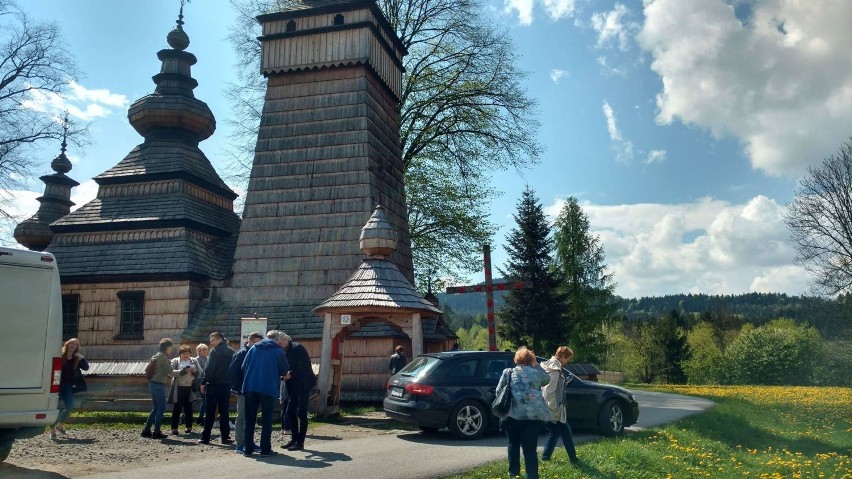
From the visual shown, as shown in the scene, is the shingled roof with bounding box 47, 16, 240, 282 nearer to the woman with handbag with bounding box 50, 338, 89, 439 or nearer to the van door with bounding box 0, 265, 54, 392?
the woman with handbag with bounding box 50, 338, 89, 439

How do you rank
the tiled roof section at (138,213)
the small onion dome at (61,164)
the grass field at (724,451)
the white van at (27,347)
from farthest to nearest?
the small onion dome at (61,164)
the tiled roof section at (138,213)
the grass field at (724,451)
the white van at (27,347)

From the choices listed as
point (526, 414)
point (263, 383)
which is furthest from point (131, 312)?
point (526, 414)

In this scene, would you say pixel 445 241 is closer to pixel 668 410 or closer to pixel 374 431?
pixel 668 410

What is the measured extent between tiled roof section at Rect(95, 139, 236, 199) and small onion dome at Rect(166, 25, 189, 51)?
439cm

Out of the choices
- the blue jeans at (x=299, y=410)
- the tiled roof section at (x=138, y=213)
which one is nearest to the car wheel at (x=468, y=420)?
the blue jeans at (x=299, y=410)

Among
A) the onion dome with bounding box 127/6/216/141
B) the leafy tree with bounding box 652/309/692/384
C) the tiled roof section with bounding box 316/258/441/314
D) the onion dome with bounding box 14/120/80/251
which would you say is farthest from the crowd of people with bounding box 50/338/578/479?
the leafy tree with bounding box 652/309/692/384

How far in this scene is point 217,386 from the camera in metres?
10.5

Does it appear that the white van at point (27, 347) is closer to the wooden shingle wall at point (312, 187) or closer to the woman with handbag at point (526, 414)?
the woman with handbag at point (526, 414)

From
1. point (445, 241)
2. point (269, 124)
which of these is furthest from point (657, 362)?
point (269, 124)

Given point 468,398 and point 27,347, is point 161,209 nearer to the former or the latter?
point 27,347

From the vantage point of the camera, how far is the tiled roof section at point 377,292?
13.9 m

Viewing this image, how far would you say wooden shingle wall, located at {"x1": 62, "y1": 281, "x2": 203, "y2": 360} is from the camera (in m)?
19.0

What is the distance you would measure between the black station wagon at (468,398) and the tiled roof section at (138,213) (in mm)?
11883

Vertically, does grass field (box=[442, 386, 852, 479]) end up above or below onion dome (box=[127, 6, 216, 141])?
below
